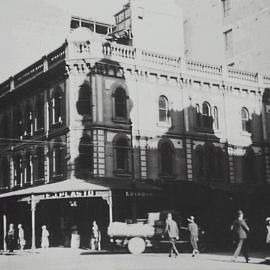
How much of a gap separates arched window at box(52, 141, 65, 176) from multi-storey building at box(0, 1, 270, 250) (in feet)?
0.21

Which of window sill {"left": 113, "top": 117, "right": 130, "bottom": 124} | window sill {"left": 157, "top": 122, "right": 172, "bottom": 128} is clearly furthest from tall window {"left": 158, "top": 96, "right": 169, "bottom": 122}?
window sill {"left": 113, "top": 117, "right": 130, "bottom": 124}

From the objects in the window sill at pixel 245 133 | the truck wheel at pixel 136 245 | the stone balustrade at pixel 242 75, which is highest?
the stone balustrade at pixel 242 75

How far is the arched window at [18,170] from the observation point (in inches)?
1421

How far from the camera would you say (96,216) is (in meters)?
30.3

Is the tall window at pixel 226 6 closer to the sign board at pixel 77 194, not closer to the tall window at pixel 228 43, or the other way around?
the tall window at pixel 228 43

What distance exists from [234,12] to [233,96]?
36.0 ft

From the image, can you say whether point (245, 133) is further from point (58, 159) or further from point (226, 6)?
point (226, 6)

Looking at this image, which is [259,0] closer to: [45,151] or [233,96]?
[233,96]

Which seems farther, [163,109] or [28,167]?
[28,167]

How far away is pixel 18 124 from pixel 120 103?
28.0 feet

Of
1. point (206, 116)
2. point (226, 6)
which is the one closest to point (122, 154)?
point (206, 116)

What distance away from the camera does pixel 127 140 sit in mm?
31625

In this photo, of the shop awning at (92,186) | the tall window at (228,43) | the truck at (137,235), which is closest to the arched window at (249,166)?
the shop awning at (92,186)

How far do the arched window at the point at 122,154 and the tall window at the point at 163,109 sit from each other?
3.13 meters
